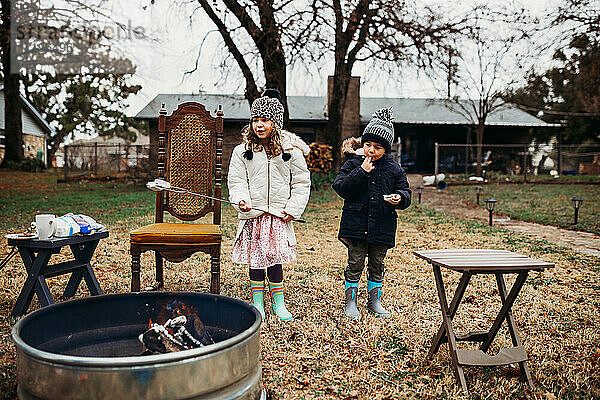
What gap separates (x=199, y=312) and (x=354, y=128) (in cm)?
1948

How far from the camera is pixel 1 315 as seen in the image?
389 centimetres

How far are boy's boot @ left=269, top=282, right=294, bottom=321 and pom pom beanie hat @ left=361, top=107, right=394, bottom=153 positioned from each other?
4.26 feet

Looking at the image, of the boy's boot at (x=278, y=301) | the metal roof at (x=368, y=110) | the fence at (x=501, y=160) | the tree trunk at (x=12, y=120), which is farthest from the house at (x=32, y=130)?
the boy's boot at (x=278, y=301)

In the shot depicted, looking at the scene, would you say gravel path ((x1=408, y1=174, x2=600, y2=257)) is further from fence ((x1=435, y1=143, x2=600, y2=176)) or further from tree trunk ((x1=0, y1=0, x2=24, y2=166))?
tree trunk ((x1=0, y1=0, x2=24, y2=166))

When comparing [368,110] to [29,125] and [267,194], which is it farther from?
[267,194]

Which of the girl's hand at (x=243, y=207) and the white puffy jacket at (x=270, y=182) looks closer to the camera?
the girl's hand at (x=243, y=207)

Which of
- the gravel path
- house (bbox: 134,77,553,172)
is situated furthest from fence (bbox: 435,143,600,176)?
the gravel path

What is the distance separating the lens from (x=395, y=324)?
3.89 meters

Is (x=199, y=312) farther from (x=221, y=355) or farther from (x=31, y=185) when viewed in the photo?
(x=31, y=185)

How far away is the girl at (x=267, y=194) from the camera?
3973 mm

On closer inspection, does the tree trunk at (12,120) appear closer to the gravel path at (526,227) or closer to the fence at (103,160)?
the fence at (103,160)

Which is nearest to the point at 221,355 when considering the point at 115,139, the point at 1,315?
the point at 1,315

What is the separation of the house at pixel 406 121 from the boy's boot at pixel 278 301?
17867mm

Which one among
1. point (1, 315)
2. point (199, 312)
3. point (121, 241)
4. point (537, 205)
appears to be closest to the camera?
point (199, 312)
